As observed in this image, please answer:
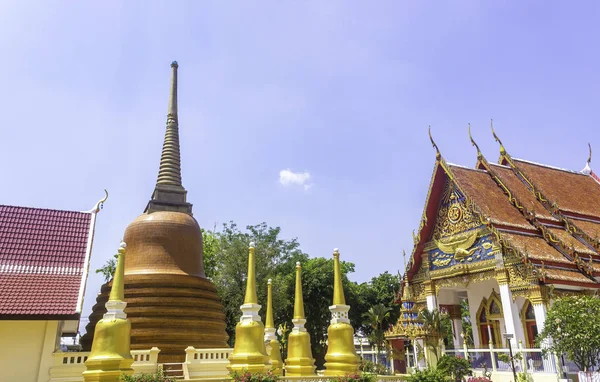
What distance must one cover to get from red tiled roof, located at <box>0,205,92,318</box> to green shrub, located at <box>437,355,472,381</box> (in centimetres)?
1106

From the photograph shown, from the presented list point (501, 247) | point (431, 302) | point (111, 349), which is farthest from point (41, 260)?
point (431, 302)

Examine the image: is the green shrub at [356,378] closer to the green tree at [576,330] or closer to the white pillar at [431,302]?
the green tree at [576,330]

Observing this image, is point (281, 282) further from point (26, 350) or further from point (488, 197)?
point (26, 350)

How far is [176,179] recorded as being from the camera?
2116 centimetres

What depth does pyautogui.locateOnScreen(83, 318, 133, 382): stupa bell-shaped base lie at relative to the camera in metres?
8.22

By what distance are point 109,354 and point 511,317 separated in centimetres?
1232

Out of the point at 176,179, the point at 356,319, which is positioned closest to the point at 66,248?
the point at 176,179

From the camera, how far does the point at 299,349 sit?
41.7ft

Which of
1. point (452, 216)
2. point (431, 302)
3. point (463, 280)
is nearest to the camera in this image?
point (463, 280)

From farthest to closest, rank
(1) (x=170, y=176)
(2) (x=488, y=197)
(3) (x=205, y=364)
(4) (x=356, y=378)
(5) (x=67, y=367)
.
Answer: (1) (x=170, y=176), (2) (x=488, y=197), (3) (x=205, y=364), (5) (x=67, y=367), (4) (x=356, y=378)

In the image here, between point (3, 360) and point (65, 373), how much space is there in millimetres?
1197

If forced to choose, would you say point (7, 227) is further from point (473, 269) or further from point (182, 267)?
point (473, 269)

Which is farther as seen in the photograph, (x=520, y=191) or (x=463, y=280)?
(x=520, y=191)

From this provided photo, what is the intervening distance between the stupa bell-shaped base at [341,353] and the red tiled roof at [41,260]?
540cm
